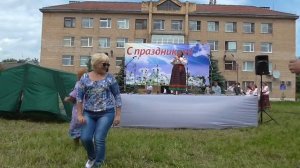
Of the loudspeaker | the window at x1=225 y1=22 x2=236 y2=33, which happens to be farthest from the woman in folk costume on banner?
the window at x1=225 y1=22 x2=236 y2=33

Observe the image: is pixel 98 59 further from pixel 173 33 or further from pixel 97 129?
pixel 173 33

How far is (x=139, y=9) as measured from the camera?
69.1m

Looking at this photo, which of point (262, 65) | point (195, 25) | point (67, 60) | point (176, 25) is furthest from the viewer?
point (195, 25)

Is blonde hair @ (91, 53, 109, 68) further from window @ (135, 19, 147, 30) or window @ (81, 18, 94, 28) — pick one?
window @ (81, 18, 94, 28)

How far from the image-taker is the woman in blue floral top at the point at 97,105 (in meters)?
6.83

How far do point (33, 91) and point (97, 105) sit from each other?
9.42 meters

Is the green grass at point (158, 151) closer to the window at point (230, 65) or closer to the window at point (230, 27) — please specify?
the window at point (230, 65)

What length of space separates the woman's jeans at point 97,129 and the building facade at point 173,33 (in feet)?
198

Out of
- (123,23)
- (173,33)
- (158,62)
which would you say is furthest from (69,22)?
(158,62)

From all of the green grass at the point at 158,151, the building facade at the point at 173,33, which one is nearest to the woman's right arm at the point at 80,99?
the green grass at the point at 158,151

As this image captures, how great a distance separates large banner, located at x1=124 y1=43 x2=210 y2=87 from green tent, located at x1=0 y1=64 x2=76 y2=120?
36.3 ft

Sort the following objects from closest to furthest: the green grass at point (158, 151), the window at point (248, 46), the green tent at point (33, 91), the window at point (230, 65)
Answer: the green grass at point (158, 151) < the green tent at point (33, 91) < the window at point (230, 65) < the window at point (248, 46)

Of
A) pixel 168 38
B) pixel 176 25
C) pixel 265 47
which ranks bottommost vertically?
pixel 265 47

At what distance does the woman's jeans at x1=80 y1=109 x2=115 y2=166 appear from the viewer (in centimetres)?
683
